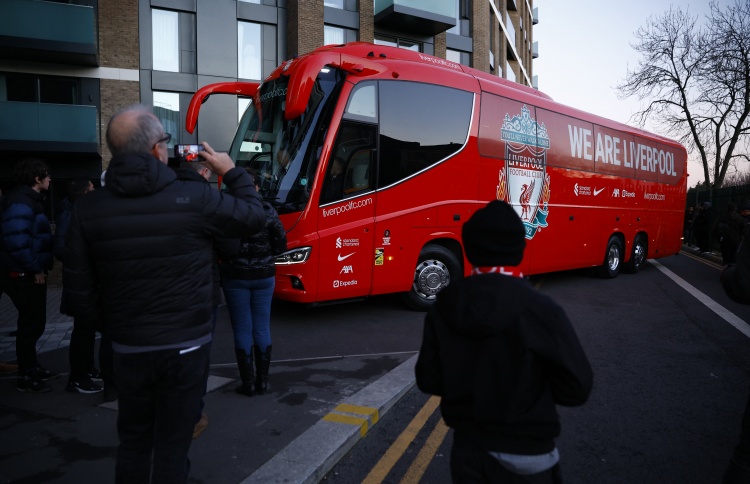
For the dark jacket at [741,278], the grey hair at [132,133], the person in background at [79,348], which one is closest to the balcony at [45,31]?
the person in background at [79,348]

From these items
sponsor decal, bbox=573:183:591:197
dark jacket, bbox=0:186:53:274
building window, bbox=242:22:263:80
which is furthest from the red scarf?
building window, bbox=242:22:263:80

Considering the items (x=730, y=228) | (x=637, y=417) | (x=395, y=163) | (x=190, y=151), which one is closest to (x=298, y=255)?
(x=395, y=163)

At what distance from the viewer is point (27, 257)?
4.80 meters

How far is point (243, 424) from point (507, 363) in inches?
109

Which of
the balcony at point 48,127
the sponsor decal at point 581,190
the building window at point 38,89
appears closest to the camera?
the sponsor decal at point 581,190

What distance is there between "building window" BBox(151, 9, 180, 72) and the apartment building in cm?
3

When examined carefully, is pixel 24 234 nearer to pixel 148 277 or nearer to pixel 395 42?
pixel 148 277

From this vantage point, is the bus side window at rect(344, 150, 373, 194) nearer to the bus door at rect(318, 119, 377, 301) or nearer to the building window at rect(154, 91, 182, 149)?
the bus door at rect(318, 119, 377, 301)

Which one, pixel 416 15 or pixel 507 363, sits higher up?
pixel 416 15

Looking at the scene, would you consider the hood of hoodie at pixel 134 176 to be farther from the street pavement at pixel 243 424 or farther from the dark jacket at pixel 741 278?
the dark jacket at pixel 741 278

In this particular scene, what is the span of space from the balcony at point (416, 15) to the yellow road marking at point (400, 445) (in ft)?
68.0

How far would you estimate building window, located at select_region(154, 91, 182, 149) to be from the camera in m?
19.7

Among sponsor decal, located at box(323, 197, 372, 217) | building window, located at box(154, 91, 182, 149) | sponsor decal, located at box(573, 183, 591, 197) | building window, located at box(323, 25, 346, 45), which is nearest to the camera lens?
sponsor decal, located at box(323, 197, 372, 217)

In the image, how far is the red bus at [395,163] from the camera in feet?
23.5
